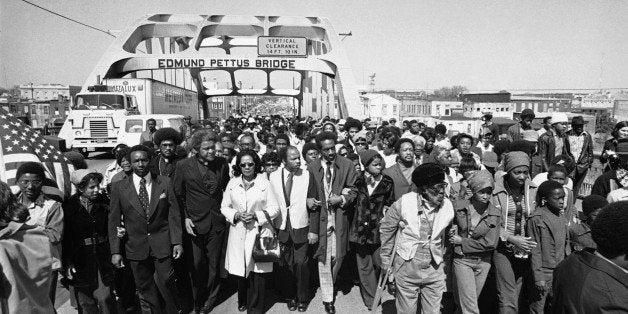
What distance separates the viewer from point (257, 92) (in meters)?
46.6

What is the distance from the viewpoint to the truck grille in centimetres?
1742

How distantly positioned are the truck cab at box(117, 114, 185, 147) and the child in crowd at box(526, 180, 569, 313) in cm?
1452

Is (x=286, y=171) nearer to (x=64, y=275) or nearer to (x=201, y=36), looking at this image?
(x=64, y=275)

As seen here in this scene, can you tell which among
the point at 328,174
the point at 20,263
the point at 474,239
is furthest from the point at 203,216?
the point at 474,239

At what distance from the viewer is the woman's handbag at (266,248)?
4188 mm

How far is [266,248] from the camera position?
13.9ft

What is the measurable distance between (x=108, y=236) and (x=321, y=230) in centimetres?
218

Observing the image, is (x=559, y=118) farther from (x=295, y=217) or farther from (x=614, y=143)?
(x=295, y=217)

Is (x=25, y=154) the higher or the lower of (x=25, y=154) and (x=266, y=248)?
the higher

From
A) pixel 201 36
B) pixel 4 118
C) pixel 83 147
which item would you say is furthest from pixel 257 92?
pixel 4 118

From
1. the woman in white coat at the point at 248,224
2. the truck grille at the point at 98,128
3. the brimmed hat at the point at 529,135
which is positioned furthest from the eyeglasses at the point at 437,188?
the truck grille at the point at 98,128

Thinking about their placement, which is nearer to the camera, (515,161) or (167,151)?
(515,161)

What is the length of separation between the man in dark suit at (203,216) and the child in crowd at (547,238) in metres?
3.15

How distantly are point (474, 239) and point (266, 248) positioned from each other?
2011 millimetres
